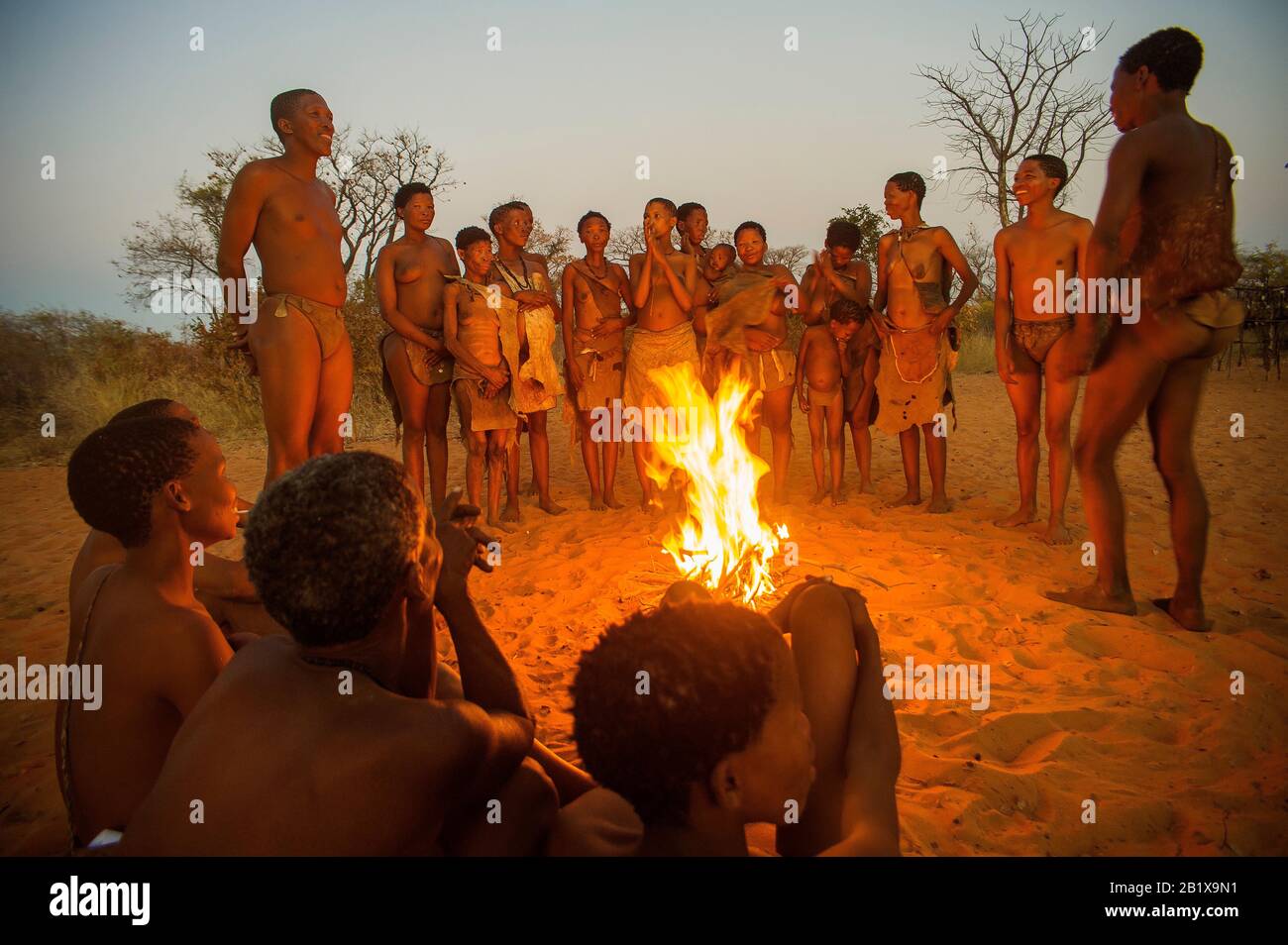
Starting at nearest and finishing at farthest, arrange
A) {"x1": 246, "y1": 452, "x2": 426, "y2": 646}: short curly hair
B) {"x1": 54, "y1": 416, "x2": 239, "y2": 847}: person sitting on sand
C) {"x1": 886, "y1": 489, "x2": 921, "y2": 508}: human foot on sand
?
1. {"x1": 246, "y1": 452, "x2": 426, "y2": 646}: short curly hair
2. {"x1": 54, "y1": 416, "x2": 239, "y2": 847}: person sitting on sand
3. {"x1": 886, "y1": 489, "x2": 921, "y2": 508}: human foot on sand

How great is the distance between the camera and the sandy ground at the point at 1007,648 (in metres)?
2.39

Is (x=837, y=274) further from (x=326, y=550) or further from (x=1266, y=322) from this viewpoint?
(x=1266, y=322)

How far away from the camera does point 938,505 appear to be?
19.3ft

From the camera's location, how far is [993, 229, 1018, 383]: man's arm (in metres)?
5.29

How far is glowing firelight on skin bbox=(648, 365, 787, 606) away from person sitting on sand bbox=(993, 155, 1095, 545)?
2.20m

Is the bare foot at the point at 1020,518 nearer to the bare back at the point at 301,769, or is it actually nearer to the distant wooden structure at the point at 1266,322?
the bare back at the point at 301,769

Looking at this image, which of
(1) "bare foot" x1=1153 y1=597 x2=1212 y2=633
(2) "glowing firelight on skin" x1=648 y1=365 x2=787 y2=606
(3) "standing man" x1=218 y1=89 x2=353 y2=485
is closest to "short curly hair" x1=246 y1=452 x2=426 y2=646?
(2) "glowing firelight on skin" x1=648 y1=365 x2=787 y2=606

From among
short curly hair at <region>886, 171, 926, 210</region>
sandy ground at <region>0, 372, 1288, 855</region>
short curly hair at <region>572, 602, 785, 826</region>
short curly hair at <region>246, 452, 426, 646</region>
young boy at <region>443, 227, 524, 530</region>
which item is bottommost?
sandy ground at <region>0, 372, 1288, 855</region>

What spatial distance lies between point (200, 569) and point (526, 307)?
3.93 metres

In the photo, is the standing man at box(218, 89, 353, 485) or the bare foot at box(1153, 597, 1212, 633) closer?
the bare foot at box(1153, 597, 1212, 633)

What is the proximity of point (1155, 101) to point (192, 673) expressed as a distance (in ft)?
14.8

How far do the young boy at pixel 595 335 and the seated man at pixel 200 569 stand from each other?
3.83 m

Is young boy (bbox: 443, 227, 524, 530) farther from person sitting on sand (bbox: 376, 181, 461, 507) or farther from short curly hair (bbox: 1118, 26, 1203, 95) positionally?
short curly hair (bbox: 1118, 26, 1203, 95)
